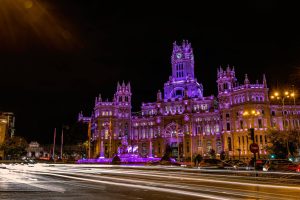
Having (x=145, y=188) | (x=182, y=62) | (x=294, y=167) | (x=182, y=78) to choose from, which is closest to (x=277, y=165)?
(x=294, y=167)

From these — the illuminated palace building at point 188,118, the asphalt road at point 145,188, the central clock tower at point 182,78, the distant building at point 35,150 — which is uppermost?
the central clock tower at point 182,78

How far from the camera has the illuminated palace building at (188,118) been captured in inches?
3714

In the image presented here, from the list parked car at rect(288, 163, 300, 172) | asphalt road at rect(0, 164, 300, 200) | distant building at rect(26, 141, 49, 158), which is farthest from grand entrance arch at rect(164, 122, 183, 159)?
asphalt road at rect(0, 164, 300, 200)

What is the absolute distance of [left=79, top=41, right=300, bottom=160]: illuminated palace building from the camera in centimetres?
9434

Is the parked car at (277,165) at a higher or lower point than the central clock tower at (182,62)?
lower

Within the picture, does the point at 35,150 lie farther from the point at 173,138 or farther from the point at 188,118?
the point at 188,118

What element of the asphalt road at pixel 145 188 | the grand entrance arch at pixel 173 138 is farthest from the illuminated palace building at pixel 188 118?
the asphalt road at pixel 145 188

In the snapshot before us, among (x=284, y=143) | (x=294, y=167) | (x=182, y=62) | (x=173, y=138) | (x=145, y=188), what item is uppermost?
(x=182, y=62)

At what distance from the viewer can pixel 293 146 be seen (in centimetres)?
5266

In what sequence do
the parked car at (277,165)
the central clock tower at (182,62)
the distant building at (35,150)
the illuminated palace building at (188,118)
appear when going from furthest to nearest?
the distant building at (35,150) < the central clock tower at (182,62) < the illuminated palace building at (188,118) < the parked car at (277,165)

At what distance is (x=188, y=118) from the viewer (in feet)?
369

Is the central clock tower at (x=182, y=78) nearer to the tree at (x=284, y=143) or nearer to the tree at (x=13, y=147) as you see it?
the tree at (x=13, y=147)

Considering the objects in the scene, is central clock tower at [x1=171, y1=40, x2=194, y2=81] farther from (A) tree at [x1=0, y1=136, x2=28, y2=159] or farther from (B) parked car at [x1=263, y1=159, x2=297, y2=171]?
(B) parked car at [x1=263, y1=159, x2=297, y2=171]

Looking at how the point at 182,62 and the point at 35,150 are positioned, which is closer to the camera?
the point at 182,62
